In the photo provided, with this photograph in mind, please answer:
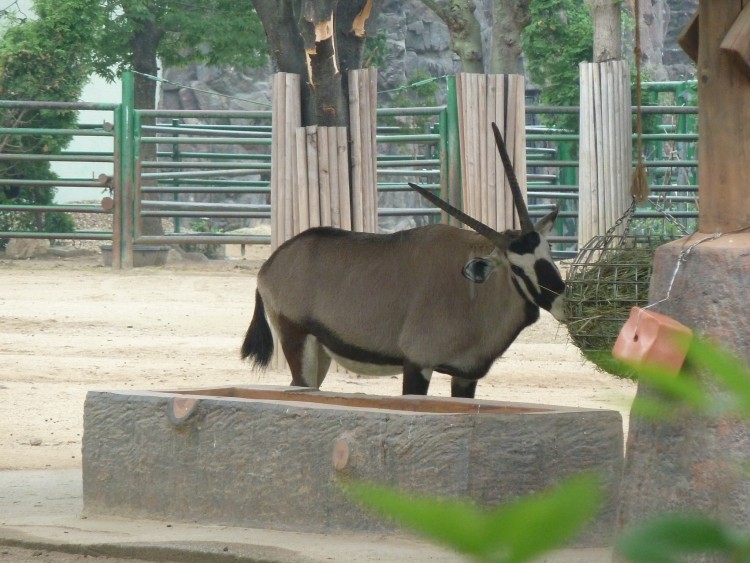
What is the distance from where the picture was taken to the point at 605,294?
4.67 metres

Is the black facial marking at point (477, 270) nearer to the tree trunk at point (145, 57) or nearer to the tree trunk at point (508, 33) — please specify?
the tree trunk at point (508, 33)

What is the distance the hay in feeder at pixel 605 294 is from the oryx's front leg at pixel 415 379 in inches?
39.8

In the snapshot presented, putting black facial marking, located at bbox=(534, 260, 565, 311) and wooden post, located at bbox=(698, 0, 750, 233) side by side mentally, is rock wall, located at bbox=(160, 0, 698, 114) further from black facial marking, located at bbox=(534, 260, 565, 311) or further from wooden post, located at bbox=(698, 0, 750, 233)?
wooden post, located at bbox=(698, 0, 750, 233)

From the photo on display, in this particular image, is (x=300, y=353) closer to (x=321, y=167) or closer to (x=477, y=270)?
(x=477, y=270)

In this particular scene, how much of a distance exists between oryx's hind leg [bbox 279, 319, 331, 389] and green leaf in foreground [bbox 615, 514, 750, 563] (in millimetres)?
5363

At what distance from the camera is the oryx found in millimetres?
5617

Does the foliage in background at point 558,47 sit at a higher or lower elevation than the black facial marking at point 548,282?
higher

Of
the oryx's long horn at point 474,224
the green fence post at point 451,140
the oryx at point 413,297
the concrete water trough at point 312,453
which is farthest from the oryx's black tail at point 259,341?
the green fence post at point 451,140

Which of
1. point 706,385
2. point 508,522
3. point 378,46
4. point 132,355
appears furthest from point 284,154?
point 378,46

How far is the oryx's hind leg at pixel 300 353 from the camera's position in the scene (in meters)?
5.88

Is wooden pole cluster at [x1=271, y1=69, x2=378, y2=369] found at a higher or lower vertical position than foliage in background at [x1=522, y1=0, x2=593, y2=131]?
lower

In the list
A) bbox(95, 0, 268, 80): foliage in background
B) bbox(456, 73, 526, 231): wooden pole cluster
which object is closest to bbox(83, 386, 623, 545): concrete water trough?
bbox(456, 73, 526, 231): wooden pole cluster

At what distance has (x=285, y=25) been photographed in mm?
8414

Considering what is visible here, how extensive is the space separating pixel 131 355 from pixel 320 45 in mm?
3052
